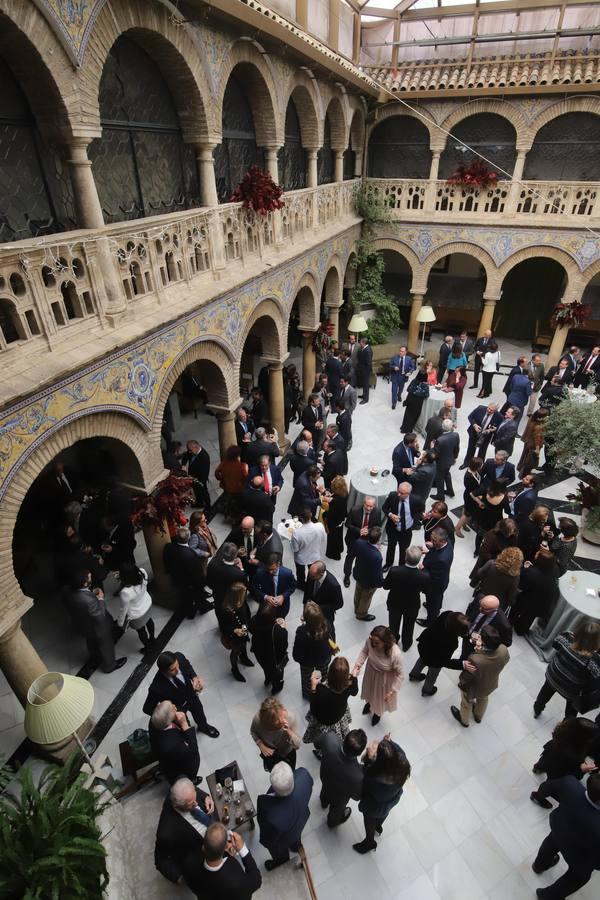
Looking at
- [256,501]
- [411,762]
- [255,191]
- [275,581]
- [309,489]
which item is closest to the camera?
[411,762]

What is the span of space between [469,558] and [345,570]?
198cm

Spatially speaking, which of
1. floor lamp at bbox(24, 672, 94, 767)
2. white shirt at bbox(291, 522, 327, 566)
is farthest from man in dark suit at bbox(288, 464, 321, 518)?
floor lamp at bbox(24, 672, 94, 767)

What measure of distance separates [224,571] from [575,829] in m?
3.63

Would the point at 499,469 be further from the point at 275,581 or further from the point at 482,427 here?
the point at 275,581

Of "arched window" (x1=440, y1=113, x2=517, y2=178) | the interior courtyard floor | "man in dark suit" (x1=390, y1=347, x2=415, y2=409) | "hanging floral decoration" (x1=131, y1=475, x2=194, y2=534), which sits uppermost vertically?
"arched window" (x1=440, y1=113, x2=517, y2=178)

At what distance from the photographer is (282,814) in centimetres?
362

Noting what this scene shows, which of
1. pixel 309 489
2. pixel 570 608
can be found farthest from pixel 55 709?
pixel 570 608

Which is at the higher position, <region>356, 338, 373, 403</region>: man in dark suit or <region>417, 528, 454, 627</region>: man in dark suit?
<region>417, 528, 454, 627</region>: man in dark suit

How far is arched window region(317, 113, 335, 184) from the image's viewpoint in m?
12.6

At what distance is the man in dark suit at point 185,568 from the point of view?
5.92 metres

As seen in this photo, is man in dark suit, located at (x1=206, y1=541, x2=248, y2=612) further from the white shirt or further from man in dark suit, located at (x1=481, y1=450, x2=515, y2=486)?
man in dark suit, located at (x1=481, y1=450, x2=515, y2=486)

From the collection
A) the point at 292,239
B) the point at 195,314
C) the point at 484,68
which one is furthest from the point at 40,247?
the point at 484,68

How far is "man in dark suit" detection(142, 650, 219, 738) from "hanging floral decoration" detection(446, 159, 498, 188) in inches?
543

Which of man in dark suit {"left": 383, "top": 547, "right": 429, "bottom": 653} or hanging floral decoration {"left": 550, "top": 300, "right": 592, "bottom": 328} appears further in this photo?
hanging floral decoration {"left": 550, "top": 300, "right": 592, "bottom": 328}
